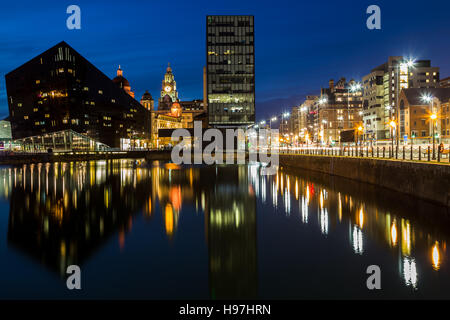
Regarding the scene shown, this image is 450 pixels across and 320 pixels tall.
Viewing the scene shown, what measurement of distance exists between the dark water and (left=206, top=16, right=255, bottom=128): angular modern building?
104 meters

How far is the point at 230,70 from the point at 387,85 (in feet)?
163

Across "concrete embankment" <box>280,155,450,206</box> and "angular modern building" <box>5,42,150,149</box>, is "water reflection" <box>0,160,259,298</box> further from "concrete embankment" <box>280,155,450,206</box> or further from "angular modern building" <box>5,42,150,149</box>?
"angular modern building" <box>5,42,150,149</box>

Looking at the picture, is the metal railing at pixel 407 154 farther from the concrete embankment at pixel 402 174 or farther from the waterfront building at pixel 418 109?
the waterfront building at pixel 418 109

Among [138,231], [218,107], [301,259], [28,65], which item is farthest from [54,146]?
[301,259]

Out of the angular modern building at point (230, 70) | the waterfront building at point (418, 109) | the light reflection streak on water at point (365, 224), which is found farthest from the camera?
the angular modern building at point (230, 70)

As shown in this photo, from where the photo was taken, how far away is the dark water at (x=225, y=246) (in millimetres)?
12164

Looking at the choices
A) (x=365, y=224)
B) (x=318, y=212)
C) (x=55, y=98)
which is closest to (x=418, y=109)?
(x=318, y=212)

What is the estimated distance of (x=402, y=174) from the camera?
91.1ft

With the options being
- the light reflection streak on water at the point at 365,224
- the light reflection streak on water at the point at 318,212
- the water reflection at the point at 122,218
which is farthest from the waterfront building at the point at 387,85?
the water reflection at the point at 122,218

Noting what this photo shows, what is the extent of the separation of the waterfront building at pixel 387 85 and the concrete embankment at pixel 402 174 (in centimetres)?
8442

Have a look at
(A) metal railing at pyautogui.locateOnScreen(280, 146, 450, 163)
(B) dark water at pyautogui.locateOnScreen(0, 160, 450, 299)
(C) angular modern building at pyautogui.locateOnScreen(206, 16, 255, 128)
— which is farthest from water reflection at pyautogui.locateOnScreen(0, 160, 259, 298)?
(C) angular modern building at pyautogui.locateOnScreen(206, 16, 255, 128)

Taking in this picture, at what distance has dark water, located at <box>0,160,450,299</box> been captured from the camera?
39.9 feet

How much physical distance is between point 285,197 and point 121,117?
4696 inches
